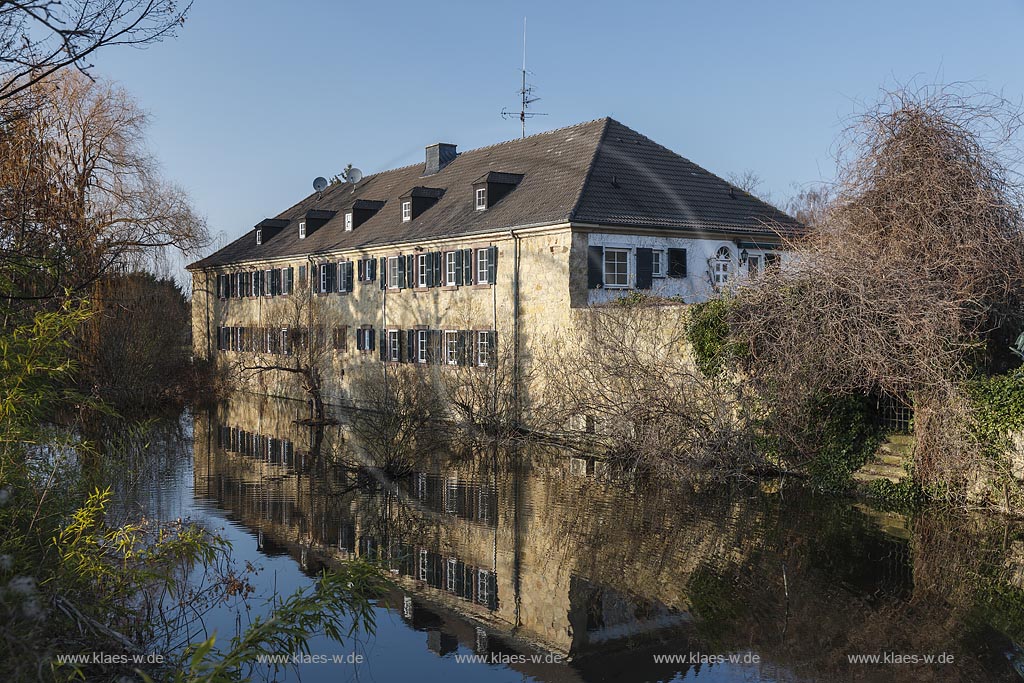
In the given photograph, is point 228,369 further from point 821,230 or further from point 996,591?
point 996,591

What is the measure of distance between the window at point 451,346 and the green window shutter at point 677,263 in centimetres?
646

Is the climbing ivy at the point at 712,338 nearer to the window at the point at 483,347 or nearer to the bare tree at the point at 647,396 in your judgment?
the bare tree at the point at 647,396

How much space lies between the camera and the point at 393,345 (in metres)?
29.5

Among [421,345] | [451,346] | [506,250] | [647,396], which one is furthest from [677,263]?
[421,345]

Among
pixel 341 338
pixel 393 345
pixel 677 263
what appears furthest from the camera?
pixel 341 338

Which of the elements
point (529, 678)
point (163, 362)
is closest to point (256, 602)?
point (529, 678)

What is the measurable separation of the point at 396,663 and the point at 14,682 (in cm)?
388

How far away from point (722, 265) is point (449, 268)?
7.79 meters

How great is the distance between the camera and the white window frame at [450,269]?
26578 mm

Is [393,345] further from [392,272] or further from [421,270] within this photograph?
[421,270]

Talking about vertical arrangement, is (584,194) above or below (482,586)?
above

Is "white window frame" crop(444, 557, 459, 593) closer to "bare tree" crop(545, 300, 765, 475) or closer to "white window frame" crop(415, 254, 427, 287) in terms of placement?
"bare tree" crop(545, 300, 765, 475)

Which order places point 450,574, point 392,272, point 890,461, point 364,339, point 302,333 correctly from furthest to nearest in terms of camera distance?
point 302,333
point 364,339
point 392,272
point 890,461
point 450,574

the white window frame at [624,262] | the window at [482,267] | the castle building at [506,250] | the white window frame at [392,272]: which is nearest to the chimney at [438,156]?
the castle building at [506,250]
